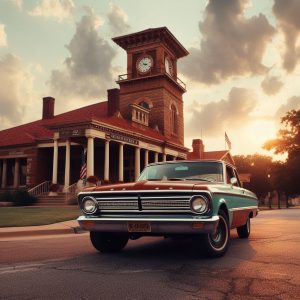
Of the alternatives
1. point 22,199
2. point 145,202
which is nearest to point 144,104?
point 22,199

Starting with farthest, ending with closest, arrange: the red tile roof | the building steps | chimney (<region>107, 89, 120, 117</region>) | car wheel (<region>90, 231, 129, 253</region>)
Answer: chimney (<region>107, 89, 120, 117</region>) < the red tile roof < the building steps < car wheel (<region>90, 231, 129, 253</region>)

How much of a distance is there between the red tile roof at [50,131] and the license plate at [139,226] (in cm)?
2505

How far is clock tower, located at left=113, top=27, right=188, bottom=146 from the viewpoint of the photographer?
135 ft

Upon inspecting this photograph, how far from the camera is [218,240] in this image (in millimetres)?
6379

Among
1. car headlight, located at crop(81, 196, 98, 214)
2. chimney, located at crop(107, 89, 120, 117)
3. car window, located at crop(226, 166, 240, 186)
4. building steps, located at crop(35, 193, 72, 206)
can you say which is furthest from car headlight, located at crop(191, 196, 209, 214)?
chimney, located at crop(107, 89, 120, 117)

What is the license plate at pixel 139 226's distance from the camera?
5816mm

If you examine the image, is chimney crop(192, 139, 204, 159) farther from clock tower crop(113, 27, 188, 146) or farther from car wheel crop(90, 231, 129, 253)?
car wheel crop(90, 231, 129, 253)

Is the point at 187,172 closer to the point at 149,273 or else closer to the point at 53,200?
the point at 149,273

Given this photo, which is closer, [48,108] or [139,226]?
[139,226]

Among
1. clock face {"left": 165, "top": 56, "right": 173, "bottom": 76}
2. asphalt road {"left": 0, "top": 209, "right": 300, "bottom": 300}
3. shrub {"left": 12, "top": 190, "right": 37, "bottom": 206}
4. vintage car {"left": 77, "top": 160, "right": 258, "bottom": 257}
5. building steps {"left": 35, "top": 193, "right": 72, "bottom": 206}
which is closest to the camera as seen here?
asphalt road {"left": 0, "top": 209, "right": 300, "bottom": 300}

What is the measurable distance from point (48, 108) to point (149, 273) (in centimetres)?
3688

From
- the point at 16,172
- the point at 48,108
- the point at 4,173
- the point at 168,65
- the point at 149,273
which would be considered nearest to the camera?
the point at 149,273

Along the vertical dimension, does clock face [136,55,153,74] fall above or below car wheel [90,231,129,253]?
above

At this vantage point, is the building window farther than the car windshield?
Yes
